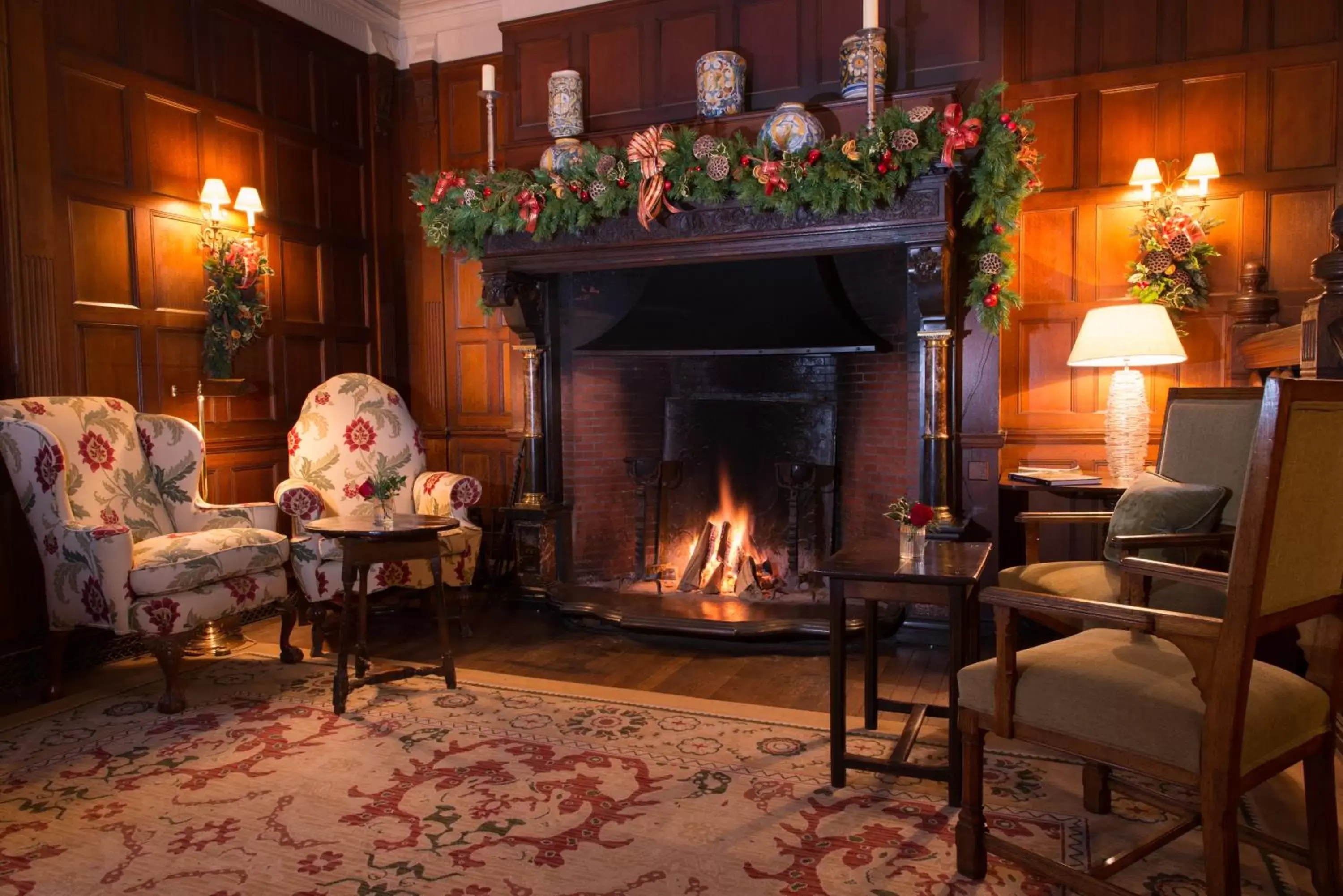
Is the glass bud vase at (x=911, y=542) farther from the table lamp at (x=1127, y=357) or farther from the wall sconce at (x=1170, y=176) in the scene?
the wall sconce at (x=1170, y=176)

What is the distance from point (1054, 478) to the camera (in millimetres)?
3953

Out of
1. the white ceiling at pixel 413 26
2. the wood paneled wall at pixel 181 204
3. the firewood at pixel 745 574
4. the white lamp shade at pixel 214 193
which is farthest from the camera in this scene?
the white ceiling at pixel 413 26

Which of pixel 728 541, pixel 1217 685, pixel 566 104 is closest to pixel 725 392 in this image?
pixel 728 541

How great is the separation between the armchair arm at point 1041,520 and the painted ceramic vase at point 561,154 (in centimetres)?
254

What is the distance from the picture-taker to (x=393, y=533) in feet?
10.7

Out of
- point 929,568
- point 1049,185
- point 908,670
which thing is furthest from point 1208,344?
point 929,568

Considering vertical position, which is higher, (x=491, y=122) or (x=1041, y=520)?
(x=491, y=122)

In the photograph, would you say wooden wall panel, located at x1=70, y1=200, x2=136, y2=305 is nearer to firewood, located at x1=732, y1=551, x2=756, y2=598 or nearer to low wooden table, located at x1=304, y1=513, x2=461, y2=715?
low wooden table, located at x1=304, y1=513, x2=461, y2=715

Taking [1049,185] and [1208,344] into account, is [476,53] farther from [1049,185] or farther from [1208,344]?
[1208,344]

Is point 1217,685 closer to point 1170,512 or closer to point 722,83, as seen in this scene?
point 1170,512

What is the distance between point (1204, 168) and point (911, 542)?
2530 mm

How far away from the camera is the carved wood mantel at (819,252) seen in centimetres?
379

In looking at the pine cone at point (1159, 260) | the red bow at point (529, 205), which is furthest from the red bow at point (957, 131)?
the red bow at point (529, 205)

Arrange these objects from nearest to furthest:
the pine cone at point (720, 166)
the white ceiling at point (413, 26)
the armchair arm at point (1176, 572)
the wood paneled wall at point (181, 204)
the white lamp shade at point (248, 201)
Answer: the armchair arm at point (1176, 572) → the wood paneled wall at point (181, 204) → the pine cone at point (720, 166) → the white lamp shade at point (248, 201) → the white ceiling at point (413, 26)
